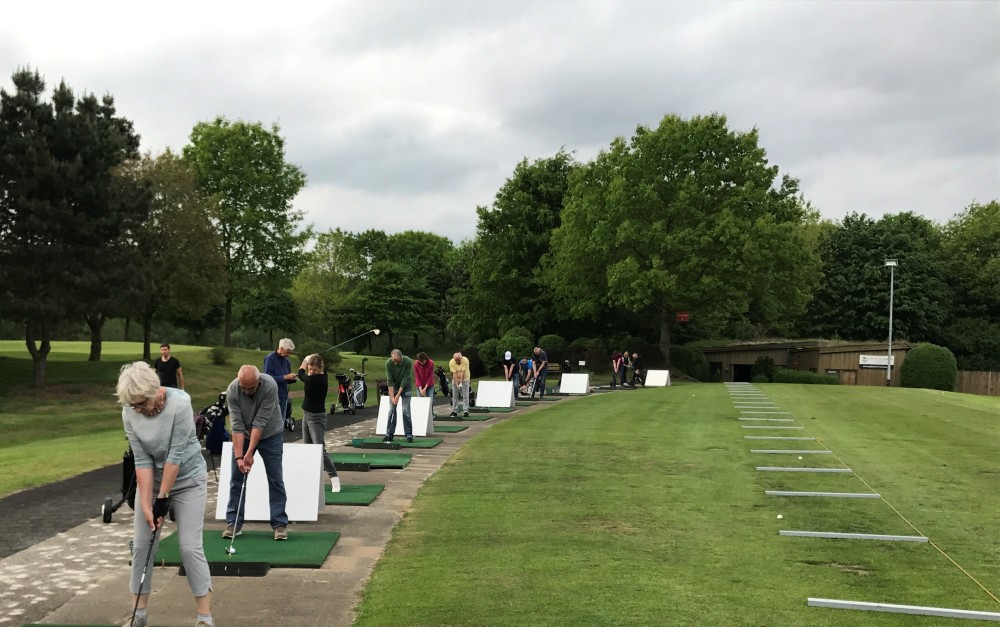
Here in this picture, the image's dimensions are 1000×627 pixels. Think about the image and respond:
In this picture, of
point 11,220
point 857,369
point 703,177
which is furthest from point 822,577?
point 857,369

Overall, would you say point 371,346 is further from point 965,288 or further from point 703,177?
point 965,288

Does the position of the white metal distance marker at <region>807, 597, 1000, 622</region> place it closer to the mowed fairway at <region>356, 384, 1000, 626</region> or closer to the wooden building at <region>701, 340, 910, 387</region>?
the mowed fairway at <region>356, 384, 1000, 626</region>

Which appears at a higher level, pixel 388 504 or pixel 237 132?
pixel 237 132

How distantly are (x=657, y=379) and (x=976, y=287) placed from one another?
3636cm

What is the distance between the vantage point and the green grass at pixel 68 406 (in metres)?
13.9

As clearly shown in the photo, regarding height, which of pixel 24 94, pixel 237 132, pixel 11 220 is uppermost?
pixel 237 132

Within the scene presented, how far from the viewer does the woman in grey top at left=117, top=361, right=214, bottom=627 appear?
5078 mm

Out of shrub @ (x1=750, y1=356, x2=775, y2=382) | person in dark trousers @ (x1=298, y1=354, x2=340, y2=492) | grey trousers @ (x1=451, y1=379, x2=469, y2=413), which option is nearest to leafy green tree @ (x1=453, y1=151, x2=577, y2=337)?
shrub @ (x1=750, y1=356, x2=775, y2=382)

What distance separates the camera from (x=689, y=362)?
46.7 metres

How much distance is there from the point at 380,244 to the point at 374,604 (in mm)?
93354

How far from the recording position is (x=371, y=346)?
81500 mm

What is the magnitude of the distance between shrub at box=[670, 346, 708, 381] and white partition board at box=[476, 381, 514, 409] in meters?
23.6

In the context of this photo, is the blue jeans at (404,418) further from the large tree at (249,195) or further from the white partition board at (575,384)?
the large tree at (249,195)

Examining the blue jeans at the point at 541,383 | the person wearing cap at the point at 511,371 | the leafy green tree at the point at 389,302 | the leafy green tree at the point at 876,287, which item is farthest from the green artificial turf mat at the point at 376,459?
the leafy green tree at the point at 389,302
